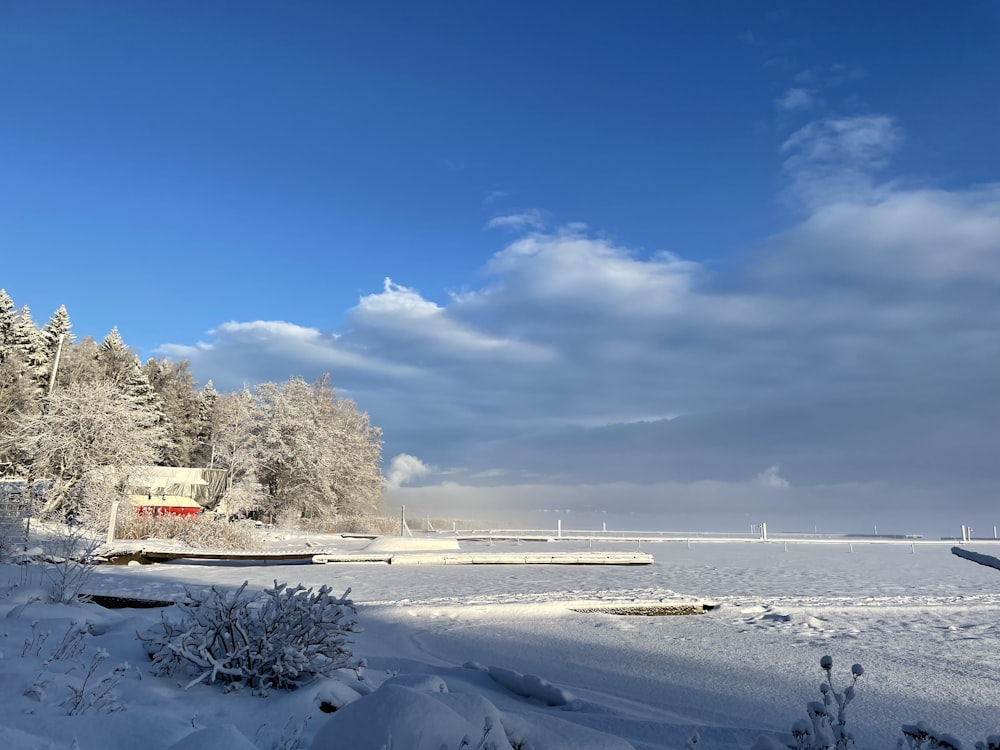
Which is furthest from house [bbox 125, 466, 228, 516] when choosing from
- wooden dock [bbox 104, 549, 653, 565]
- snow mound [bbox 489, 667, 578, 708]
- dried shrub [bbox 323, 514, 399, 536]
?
snow mound [bbox 489, 667, 578, 708]

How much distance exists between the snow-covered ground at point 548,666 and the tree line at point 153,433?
44.7 feet

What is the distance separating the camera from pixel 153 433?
88.0 ft

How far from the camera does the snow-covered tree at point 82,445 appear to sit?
24688 mm

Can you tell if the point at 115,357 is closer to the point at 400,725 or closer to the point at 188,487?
the point at 188,487

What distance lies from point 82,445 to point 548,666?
24764mm

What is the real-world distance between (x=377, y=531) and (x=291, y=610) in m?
33.9

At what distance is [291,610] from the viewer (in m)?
4.45

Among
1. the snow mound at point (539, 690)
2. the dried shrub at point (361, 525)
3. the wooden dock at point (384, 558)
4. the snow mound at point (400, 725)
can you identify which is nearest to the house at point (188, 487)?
the dried shrub at point (361, 525)

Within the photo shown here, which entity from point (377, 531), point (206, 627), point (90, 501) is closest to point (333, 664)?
point (206, 627)

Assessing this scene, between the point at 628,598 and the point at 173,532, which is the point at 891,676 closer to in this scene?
the point at 628,598

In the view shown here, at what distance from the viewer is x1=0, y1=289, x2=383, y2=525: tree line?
83.4 ft

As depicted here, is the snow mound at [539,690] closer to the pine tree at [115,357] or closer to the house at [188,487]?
the house at [188,487]

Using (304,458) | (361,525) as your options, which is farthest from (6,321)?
(361,525)

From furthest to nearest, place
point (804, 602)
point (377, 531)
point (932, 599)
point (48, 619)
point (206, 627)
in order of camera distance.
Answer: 1. point (377, 531)
2. point (932, 599)
3. point (804, 602)
4. point (48, 619)
5. point (206, 627)
